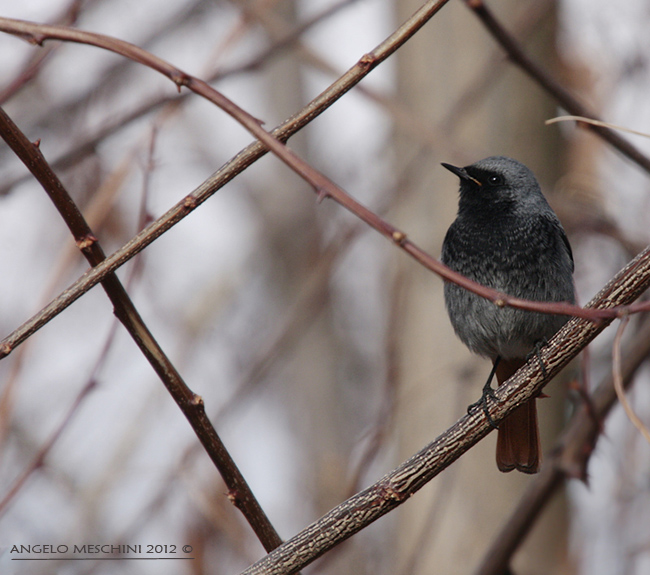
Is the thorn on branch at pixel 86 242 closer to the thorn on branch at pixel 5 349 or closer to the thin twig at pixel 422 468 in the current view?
the thorn on branch at pixel 5 349

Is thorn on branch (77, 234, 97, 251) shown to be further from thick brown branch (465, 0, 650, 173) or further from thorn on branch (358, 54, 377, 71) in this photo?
thick brown branch (465, 0, 650, 173)

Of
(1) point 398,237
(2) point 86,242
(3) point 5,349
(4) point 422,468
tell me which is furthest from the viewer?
(4) point 422,468

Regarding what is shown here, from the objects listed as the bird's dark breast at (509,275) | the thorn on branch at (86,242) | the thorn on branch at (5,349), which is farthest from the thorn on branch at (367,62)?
the bird's dark breast at (509,275)

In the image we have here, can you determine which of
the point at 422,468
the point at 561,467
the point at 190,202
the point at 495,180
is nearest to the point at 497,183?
the point at 495,180

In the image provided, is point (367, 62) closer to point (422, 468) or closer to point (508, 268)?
point (422, 468)

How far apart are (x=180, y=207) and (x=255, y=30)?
6.57 metres

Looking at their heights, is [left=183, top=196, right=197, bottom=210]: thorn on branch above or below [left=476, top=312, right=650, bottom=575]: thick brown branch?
above

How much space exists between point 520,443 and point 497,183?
51.1 inches

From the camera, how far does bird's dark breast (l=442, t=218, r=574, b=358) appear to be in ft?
10.7

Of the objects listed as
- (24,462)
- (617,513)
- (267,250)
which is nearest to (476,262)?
(617,513)

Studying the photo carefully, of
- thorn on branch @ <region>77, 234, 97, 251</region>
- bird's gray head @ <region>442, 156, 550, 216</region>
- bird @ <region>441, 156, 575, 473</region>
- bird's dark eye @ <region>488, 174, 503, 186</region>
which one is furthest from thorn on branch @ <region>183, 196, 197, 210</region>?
bird's dark eye @ <region>488, 174, 503, 186</region>

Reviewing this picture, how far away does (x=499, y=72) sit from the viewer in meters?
4.47

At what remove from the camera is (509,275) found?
328 cm

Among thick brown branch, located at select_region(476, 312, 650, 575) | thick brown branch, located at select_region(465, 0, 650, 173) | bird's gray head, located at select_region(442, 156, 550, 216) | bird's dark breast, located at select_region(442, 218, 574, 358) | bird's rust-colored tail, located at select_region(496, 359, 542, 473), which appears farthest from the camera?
bird's gray head, located at select_region(442, 156, 550, 216)
